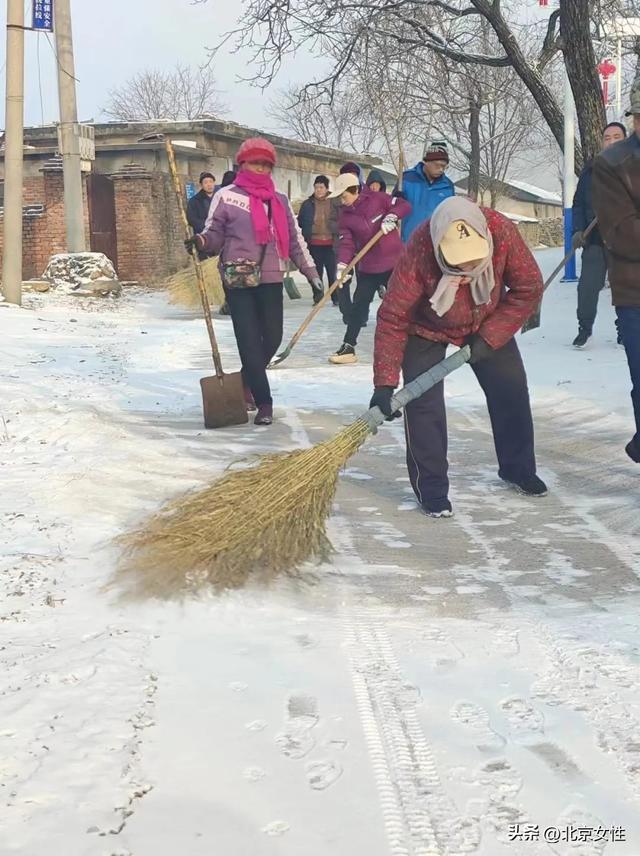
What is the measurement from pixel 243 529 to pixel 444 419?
1.39m

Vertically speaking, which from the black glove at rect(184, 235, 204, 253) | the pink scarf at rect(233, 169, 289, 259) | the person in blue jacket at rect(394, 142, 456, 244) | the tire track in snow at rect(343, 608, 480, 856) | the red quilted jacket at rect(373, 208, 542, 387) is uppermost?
the person in blue jacket at rect(394, 142, 456, 244)

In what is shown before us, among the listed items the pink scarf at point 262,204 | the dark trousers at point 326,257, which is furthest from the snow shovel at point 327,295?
the dark trousers at point 326,257

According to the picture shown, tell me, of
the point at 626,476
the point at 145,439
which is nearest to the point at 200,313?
the point at 145,439

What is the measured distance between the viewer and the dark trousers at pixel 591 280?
952cm

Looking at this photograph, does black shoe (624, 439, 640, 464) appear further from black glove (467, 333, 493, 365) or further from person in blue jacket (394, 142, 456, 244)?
person in blue jacket (394, 142, 456, 244)

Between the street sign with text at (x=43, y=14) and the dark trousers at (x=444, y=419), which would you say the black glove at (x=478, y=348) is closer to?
the dark trousers at (x=444, y=419)

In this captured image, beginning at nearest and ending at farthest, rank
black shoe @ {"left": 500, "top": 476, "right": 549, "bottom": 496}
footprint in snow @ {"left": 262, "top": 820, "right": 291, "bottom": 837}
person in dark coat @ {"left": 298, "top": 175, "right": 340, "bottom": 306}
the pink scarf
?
footprint in snow @ {"left": 262, "top": 820, "right": 291, "bottom": 837} < black shoe @ {"left": 500, "top": 476, "right": 549, "bottom": 496} < the pink scarf < person in dark coat @ {"left": 298, "top": 175, "right": 340, "bottom": 306}

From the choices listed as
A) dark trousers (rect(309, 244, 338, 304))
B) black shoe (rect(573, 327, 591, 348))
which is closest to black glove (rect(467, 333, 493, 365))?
black shoe (rect(573, 327, 591, 348))

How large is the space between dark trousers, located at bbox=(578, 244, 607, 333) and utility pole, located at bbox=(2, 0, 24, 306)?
27.5 ft

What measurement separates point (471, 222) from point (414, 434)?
1.04 m

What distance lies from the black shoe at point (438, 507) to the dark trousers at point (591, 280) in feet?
15.9

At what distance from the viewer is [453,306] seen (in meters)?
5.04

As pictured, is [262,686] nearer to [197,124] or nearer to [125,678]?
[125,678]

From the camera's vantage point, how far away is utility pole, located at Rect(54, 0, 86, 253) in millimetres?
17562
